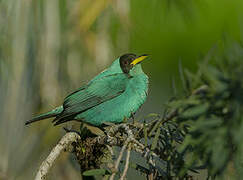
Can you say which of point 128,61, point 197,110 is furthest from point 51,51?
point 197,110

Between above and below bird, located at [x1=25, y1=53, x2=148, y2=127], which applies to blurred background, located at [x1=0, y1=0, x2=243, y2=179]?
above

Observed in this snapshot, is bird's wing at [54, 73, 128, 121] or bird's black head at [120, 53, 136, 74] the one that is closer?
bird's wing at [54, 73, 128, 121]

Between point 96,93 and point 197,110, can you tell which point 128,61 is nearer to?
point 96,93

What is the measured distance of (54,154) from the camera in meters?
1.67

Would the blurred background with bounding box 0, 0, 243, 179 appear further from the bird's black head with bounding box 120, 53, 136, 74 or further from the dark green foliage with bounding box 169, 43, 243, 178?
the dark green foliage with bounding box 169, 43, 243, 178

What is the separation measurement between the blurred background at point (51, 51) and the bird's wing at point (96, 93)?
39cm

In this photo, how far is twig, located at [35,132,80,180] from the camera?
1.50 metres

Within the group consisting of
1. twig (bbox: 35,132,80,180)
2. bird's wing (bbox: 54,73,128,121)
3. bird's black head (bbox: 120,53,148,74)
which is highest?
bird's black head (bbox: 120,53,148,74)

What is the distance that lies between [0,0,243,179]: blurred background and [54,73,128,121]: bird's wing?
39 centimetres

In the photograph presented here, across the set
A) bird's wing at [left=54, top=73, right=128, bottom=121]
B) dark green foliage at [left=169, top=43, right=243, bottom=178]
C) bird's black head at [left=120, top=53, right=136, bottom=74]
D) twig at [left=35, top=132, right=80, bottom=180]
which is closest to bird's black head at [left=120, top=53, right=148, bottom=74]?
bird's black head at [left=120, top=53, right=136, bottom=74]

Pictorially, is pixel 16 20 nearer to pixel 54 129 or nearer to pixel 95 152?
pixel 54 129

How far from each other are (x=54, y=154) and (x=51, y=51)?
1.27 meters

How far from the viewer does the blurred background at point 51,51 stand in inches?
111

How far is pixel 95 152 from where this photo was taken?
1930 mm
